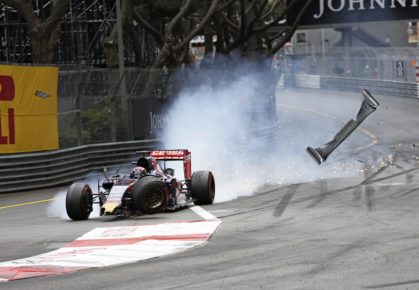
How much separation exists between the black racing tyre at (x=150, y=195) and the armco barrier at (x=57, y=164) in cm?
789

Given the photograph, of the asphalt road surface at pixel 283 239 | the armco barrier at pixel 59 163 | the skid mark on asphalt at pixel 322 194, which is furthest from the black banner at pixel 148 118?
the skid mark on asphalt at pixel 322 194

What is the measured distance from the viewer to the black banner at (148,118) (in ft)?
91.4

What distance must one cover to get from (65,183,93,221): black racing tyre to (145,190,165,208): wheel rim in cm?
108

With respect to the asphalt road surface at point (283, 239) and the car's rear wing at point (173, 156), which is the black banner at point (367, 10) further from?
the car's rear wing at point (173, 156)

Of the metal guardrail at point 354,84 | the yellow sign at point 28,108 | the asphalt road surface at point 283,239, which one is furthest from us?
the metal guardrail at point 354,84

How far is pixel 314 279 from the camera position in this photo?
9.08 m

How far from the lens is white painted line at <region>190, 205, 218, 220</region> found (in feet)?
50.0

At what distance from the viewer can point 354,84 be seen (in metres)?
61.7

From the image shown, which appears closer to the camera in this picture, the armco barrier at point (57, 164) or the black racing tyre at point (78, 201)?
the black racing tyre at point (78, 201)

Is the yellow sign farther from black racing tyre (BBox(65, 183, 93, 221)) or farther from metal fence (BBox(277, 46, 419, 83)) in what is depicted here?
metal fence (BBox(277, 46, 419, 83))

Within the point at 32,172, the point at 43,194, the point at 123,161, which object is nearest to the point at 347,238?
the point at 43,194

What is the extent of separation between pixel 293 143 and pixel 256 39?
1343 centimetres

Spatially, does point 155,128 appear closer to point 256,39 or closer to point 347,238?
point 347,238

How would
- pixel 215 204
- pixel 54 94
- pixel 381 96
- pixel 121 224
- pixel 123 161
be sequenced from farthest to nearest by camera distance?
1. pixel 381 96
2. pixel 123 161
3. pixel 54 94
4. pixel 215 204
5. pixel 121 224
